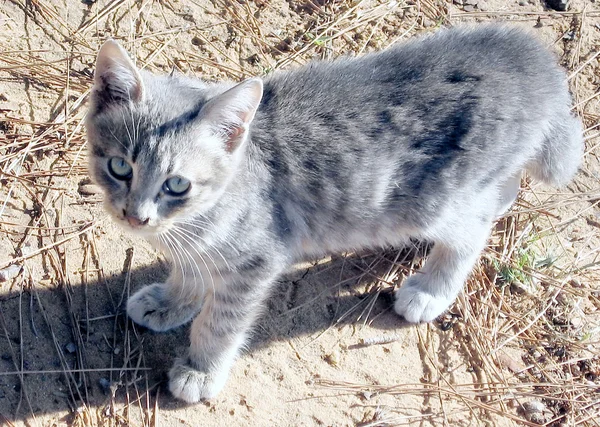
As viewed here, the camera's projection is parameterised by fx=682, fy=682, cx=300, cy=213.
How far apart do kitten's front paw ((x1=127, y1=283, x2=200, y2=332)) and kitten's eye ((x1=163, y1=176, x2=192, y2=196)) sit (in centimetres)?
79

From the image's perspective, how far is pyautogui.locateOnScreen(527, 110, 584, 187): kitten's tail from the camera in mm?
2953

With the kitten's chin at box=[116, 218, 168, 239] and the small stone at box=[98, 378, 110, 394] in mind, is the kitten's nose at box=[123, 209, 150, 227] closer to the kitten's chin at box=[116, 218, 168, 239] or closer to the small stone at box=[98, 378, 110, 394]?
the kitten's chin at box=[116, 218, 168, 239]

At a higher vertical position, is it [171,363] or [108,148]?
[108,148]

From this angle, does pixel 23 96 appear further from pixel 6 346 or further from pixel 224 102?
pixel 224 102

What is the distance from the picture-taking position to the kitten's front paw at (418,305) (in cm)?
313

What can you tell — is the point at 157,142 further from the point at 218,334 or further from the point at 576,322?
the point at 576,322

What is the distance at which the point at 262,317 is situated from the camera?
10.2ft

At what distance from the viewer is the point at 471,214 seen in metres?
2.93

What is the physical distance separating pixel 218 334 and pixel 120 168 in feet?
2.62

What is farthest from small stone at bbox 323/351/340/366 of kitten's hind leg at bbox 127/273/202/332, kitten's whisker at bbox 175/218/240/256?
kitten's whisker at bbox 175/218/240/256

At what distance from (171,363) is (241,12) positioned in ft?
6.96

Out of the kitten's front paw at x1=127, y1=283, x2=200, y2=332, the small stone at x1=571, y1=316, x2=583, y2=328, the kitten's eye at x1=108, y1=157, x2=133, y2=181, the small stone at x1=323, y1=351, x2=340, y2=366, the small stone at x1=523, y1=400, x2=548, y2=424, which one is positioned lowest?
the small stone at x1=523, y1=400, x2=548, y2=424

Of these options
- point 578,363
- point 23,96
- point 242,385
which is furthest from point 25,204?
point 578,363

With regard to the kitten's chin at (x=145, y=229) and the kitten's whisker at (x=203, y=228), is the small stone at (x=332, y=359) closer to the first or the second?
the kitten's whisker at (x=203, y=228)
